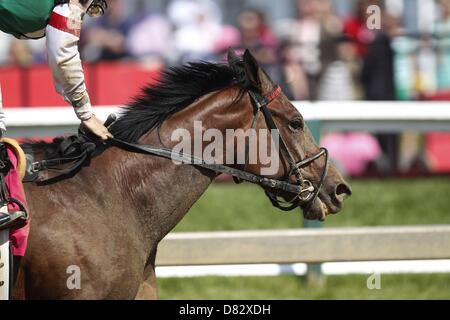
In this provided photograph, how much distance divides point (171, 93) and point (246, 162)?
51 centimetres

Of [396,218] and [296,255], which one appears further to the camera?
[396,218]

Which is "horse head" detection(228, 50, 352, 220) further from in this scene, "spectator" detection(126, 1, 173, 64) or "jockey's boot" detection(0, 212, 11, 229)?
"spectator" detection(126, 1, 173, 64)

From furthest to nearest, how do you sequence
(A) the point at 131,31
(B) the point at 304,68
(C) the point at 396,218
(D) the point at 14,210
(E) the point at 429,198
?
(A) the point at 131,31 → (B) the point at 304,68 → (E) the point at 429,198 → (C) the point at 396,218 → (D) the point at 14,210

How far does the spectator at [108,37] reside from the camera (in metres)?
12.6

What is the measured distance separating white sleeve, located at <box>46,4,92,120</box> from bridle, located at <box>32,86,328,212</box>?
0.34 metres

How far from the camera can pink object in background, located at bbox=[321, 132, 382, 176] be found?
10969mm

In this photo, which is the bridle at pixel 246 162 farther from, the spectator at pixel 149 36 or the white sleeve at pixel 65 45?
the spectator at pixel 149 36

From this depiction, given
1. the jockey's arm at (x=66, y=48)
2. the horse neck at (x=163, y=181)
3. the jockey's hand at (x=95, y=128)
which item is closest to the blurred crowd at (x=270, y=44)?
the horse neck at (x=163, y=181)

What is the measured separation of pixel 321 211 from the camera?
484cm

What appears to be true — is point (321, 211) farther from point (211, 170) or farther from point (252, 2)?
point (252, 2)

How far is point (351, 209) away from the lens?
9.25 meters

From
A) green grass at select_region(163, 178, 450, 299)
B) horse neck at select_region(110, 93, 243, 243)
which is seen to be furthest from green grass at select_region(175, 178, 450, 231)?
horse neck at select_region(110, 93, 243, 243)

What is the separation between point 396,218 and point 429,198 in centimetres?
87
